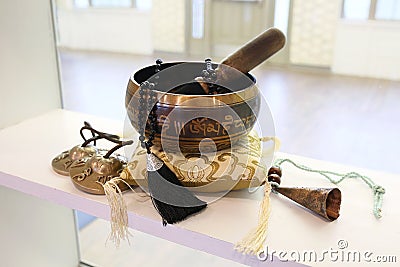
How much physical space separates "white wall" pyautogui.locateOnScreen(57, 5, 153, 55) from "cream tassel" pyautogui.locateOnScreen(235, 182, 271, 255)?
159 centimetres

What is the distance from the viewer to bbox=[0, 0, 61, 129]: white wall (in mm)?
916

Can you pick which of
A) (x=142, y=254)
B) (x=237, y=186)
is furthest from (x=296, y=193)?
(x=142, y=254)

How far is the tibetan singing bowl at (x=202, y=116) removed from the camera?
0.61m

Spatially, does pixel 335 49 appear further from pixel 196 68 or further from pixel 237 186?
pixel 237 186

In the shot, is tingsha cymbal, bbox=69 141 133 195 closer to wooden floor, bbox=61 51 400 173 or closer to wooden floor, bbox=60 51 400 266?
wooden floor, bbox=60 51 400 266

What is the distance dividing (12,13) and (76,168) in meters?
0.42

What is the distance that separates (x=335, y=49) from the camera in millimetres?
1667

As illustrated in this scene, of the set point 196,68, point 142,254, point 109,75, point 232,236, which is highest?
point 196,68

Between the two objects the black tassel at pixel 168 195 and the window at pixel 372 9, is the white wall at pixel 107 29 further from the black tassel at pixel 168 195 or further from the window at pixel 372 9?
the black tassel at pixel 168 195

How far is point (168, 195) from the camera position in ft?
2.02

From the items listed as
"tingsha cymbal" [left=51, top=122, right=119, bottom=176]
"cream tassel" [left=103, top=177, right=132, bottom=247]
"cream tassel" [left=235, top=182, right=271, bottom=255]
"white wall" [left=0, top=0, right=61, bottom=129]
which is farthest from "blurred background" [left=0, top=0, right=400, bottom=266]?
"cream tassel" [left=235, top=182, right=271, bottom=255]

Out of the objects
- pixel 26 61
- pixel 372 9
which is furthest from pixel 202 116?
pixel 372 9

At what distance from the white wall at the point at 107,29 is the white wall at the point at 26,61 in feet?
3.56

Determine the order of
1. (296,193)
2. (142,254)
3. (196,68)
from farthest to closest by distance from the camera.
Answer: (142,254) → (196,68) → (296,193)
